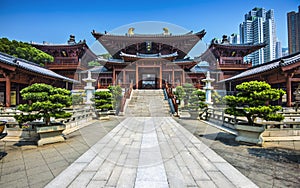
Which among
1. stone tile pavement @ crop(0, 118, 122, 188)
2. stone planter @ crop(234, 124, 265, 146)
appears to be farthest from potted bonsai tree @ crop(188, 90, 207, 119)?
stone tile pavement @ crop(0, 118, 122, 188)

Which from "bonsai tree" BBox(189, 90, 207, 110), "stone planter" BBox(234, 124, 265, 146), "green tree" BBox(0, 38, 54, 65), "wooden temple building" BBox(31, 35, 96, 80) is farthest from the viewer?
"green tree" BBox(0, 38, 54, 65)

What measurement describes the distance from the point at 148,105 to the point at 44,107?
35.1 ft

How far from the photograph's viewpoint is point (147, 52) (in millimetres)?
25531

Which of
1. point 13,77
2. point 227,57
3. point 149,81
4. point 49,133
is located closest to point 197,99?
point 49,133

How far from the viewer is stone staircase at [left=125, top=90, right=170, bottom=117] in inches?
531

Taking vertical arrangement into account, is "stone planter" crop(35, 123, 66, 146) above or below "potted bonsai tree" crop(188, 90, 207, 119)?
below

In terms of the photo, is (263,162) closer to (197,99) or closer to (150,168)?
(150,168)

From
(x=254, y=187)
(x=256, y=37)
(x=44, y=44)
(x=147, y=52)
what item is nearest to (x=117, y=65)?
(x=147, y=52)

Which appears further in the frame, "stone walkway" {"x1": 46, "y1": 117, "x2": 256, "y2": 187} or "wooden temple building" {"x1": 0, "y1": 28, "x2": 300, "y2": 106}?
"wooden temple building" {"x1": 0, "y1": 28, "x2": 300, "y2": 106}

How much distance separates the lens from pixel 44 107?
17.7 ft

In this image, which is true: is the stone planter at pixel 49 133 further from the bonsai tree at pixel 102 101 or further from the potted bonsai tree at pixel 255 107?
the potted bonsai tree at pixel 255 107

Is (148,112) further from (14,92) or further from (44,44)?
(44,44)

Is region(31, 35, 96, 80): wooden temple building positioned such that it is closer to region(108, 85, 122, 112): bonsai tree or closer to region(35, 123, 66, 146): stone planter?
region(108, 85, 122, 112): bonsai tree

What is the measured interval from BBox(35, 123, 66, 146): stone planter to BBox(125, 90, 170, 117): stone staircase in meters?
7.62
